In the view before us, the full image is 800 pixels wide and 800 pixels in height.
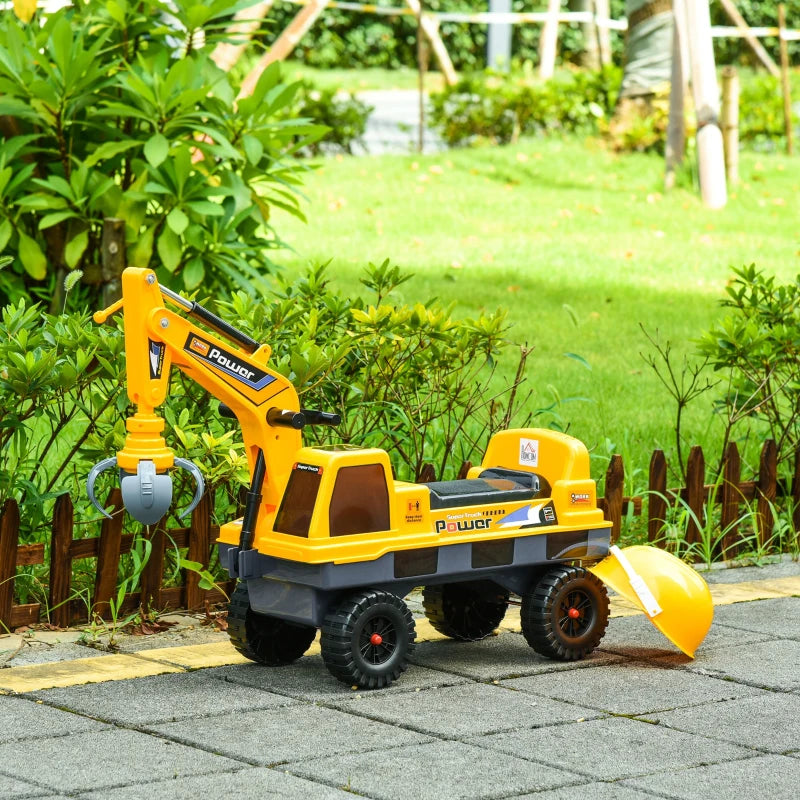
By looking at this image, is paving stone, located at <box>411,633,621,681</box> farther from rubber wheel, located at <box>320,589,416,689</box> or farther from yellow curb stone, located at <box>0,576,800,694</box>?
rubber wheel, located at <box>320,589,416,689</box>

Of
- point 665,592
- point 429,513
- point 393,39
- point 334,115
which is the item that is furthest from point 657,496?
point 393,39

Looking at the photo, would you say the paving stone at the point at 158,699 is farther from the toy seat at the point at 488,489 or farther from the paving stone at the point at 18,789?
the toy seat at the point at 488,489

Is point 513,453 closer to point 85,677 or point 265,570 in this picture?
point 265,570

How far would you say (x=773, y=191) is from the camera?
15.3 m

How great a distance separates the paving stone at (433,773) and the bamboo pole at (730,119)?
12.1 metres

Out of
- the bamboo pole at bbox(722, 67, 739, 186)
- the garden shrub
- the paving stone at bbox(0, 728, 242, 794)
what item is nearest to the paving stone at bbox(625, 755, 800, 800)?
the paving stone at bbox(0, 728, 242, 794)

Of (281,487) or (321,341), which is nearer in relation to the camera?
(281,487)

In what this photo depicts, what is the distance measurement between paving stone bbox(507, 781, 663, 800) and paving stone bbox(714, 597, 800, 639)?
164cm

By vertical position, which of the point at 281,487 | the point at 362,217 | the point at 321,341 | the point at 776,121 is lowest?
the point at 281,487

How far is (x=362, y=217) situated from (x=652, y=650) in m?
9.28

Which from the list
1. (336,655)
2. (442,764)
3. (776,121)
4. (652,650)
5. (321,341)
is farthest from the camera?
(776,121)

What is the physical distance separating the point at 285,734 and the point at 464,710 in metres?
0.53

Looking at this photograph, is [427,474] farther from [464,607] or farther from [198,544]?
[198,544]

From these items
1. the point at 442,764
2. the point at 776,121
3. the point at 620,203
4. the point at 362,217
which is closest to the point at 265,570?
the point at 442,764
